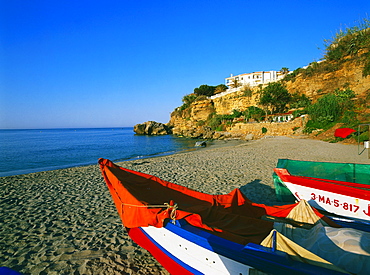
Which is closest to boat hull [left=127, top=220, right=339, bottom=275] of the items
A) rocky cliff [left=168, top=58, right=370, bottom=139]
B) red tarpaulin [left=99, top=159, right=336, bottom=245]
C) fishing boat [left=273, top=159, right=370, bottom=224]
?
red tarpaulin [left=99, top=159, right=336, bottom=245]

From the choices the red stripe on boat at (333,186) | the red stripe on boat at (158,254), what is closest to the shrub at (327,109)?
the red stripe on boat at (333,186)

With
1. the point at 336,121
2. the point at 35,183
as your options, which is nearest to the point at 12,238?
the point at 35,183

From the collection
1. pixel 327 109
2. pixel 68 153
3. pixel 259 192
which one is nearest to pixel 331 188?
pixel 259 192

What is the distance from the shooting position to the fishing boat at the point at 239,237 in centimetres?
191

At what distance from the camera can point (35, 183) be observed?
9.17 metres

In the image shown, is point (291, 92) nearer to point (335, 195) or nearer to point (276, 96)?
point (276, 96)

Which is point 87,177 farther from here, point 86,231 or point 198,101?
point 198,101

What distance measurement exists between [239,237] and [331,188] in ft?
9.99

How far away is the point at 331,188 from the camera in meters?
4.44

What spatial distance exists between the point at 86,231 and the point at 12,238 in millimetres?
1479

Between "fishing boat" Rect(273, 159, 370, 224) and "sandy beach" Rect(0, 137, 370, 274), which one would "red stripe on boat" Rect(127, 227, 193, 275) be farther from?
"fishing boat" Rect(273, 159, 370, 224)

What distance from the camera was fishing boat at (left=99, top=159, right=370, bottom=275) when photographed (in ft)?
6.27

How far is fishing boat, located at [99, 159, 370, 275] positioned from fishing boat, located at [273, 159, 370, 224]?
1.48 meters

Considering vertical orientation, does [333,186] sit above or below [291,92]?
below
